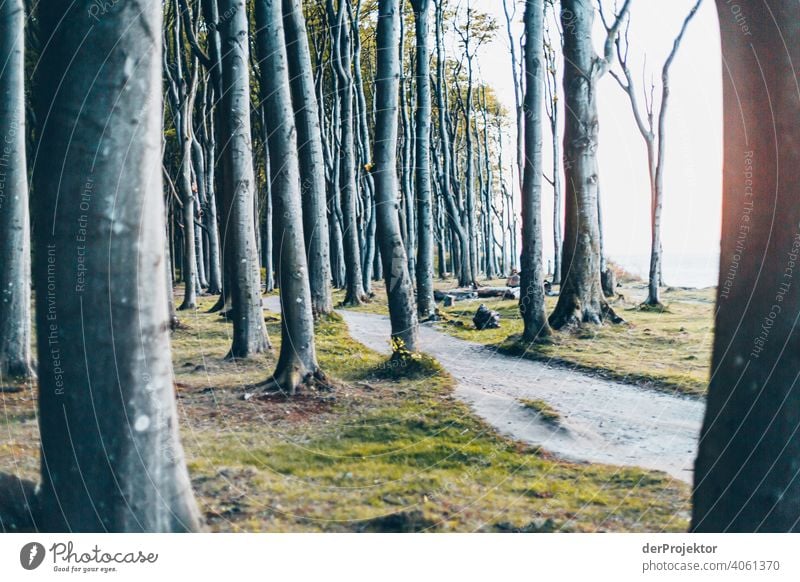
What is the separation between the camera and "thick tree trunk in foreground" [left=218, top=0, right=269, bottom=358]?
7.78 meters

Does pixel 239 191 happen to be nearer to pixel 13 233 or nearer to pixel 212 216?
pixel 13 233

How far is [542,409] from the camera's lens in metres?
5.22

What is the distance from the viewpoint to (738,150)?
121 inches

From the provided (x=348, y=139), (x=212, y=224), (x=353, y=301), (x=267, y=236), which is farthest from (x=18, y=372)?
(x=348, y=139)

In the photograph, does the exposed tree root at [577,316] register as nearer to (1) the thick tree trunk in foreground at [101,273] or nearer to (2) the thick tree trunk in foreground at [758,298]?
(2) the thick tree trunk in foreground at [758,298]

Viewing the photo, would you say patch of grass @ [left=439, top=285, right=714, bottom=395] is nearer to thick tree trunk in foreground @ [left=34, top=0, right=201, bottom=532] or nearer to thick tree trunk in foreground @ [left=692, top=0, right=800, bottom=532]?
thick tree trunk in foreground @ [left=692, top=0, right=800, bottom=532]

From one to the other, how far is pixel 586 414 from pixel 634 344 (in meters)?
3.00

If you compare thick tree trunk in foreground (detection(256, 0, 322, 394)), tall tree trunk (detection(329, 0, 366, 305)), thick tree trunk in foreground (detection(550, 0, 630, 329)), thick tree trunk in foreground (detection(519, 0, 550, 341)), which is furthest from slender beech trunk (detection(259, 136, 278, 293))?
thick tree trunk in foreground (detection(256, 0, 322, 394))

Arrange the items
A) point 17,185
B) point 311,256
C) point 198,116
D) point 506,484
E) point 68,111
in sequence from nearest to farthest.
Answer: point 68,111 → point 506,484 → point 17,185 → point 311,256 → point 198,116

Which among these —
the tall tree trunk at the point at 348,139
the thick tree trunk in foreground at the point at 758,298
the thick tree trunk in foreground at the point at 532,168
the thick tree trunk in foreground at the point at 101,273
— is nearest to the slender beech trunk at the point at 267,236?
the tall tree trunk at the point at 348,139

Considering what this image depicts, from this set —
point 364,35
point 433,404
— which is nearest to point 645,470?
point 433,404
